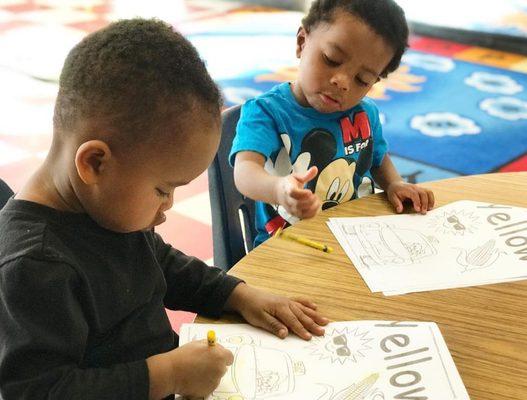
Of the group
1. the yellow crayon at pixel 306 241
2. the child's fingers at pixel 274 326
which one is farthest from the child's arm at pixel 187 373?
the yellow crayon at pixel 306 241

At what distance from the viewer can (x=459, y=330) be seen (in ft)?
2.60

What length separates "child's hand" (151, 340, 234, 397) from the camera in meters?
0.67

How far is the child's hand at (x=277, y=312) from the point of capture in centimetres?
78

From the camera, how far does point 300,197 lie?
896 mm

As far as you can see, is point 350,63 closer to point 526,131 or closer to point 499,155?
point 499,155

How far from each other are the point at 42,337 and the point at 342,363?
34cm

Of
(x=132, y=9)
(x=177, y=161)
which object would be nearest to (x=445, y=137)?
(x=177, y=161)

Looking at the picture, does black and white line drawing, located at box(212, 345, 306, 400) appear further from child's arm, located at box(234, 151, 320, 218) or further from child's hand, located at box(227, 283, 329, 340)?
child's arm, located at box(234, 151, 320, 218)

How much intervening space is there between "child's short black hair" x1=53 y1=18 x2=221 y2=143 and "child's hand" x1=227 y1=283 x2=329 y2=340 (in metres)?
0.27

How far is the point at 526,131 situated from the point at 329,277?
8.84 ft

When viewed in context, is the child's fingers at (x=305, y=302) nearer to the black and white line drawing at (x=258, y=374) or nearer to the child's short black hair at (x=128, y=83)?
the black and white line drawing at (x=258, y=374)

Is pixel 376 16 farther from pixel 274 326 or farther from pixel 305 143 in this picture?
pixel 274 326

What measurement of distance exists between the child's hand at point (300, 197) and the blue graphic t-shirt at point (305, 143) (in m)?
0.28

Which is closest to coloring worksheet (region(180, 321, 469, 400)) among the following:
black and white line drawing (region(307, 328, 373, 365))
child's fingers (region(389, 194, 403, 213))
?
black and white line drawing (region(307, 328, 373, 365))
